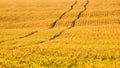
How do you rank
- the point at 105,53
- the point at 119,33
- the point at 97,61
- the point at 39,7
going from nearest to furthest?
the point at 97,61, the point at 105,53, the point at 119,33, the point at 39,7

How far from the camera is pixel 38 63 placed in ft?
72.0

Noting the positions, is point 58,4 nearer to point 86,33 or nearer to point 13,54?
point 86,33

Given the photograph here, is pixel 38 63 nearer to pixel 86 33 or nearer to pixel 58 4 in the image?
pixel 86 33

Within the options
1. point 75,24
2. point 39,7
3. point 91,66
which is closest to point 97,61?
point 91,66

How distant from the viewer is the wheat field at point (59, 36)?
22.3 metres

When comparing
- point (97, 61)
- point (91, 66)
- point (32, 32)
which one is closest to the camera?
point (91, 66)

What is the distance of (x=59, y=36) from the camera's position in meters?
37.2

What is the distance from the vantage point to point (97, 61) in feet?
71.5

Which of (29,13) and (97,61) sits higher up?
(97,61)

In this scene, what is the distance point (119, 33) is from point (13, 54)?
1483cm

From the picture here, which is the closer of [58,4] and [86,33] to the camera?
[86,33]

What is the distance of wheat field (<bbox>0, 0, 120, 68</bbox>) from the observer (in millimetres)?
22312

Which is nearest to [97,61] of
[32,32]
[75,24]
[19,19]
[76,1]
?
[32,32]

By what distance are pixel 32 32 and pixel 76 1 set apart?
34956 mm
